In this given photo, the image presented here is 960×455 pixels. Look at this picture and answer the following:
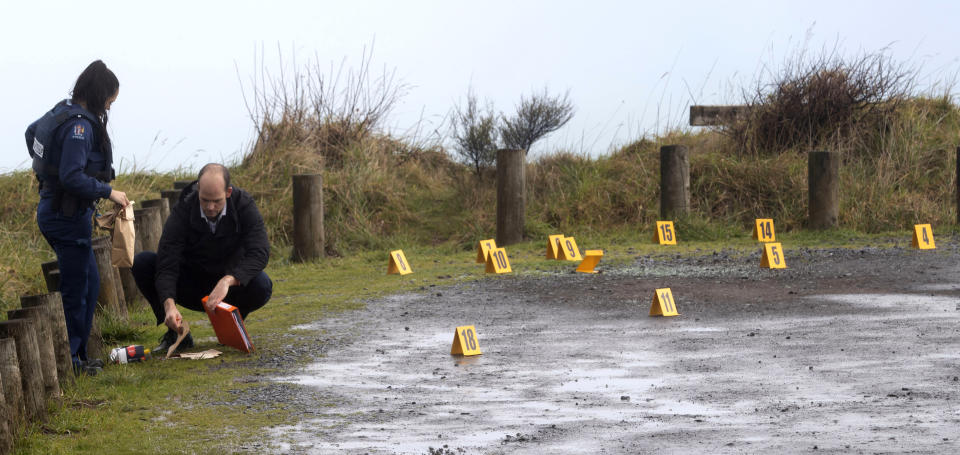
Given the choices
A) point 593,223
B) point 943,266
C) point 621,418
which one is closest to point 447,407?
point 621,418

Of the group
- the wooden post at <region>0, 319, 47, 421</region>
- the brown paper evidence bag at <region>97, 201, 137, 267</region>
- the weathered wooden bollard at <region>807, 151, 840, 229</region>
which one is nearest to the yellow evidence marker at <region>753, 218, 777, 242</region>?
the weathered wooden bollard at <region>807, 151, 840, 229</region>

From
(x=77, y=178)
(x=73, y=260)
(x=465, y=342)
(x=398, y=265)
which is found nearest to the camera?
(x=77, y=178)

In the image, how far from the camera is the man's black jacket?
7.11 m

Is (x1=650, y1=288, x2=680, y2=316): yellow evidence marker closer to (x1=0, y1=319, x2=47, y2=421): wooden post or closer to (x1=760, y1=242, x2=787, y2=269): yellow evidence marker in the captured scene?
(x1=760, y1=242, x2=787, y2=269): yellow evidence marker

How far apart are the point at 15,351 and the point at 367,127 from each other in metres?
12.6

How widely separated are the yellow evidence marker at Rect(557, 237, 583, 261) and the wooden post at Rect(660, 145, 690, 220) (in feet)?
8.81

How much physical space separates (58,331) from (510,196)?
8603 millimetres

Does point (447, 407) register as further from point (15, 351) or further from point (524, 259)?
point (524, 259)

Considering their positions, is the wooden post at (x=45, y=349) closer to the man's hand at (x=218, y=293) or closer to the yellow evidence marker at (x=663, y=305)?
the man's hand at (x=218, y=293)

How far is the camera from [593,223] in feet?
50.7

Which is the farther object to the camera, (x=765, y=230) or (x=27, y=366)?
(x=765, y=230)

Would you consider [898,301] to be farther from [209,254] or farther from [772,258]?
[209,254]

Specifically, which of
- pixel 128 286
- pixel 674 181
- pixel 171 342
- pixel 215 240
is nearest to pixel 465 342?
pixel 215 240

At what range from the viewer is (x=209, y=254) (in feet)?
24.0
